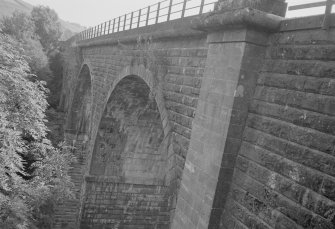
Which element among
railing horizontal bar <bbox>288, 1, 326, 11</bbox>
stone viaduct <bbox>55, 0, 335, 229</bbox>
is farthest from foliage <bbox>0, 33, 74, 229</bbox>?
railing horizontal bar <bbox>288, 1, 326, 11</bbox>

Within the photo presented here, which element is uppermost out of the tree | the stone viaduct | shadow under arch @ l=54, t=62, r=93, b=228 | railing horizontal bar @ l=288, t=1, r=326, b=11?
the tree

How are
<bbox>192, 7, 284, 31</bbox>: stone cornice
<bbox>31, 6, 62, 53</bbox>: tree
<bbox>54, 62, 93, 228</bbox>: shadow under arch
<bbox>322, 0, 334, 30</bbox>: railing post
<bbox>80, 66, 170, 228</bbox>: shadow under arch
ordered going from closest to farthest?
1. <bbox>322, 0, 334, 30</bbox>: railing post
2. <bbox>192, 7, 284, 31</bbox>: stone cornice
3. <bbox>80, 66, 170, 228</bbox>: shadow under arch
4. <bbox>54, 62, 93, 228</bbox>: shadow under arch
5. <bbox>31, 6, 62, 53</bbox>: tree

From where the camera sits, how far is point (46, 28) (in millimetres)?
41094

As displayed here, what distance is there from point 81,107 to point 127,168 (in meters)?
13.2

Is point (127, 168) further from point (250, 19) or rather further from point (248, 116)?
point (250, 19)

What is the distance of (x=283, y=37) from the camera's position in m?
3.99

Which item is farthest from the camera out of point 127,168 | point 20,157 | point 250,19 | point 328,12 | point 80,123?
point 80,123

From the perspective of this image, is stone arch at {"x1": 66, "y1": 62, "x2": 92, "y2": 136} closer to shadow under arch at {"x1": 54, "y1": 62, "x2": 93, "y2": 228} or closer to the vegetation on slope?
shadow under arch at {"x1": 54, "y1": 62, "x2": 93, "y2": 228}

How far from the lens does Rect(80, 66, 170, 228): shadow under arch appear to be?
12477 millimetres

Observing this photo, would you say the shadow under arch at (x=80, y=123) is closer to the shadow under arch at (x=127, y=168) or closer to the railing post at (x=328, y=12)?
the shadow under arch at (x=127, y=168)

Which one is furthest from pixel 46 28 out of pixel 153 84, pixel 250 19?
pixel 250 19

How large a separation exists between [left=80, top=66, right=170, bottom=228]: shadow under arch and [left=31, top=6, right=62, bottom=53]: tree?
3038 cm

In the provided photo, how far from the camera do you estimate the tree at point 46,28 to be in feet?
133

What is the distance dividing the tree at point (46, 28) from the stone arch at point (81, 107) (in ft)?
58.1
